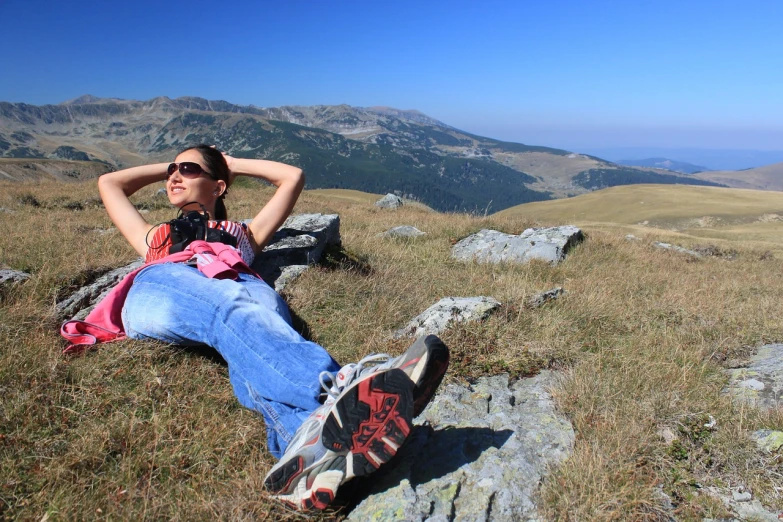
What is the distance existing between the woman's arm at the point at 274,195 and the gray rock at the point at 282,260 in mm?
1144

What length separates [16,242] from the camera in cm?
660

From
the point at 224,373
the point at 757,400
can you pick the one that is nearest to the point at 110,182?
the point at 224,373

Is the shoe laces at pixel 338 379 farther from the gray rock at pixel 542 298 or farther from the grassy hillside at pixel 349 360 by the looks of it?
the gray rock at pixel 542 298

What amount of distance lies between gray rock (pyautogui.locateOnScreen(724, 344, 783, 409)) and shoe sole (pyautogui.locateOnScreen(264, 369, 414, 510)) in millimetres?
3061

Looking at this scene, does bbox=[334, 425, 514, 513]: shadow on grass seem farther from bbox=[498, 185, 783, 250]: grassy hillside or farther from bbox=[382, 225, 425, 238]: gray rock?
bbox=[498, 185, 783, 250]: grassy hillside

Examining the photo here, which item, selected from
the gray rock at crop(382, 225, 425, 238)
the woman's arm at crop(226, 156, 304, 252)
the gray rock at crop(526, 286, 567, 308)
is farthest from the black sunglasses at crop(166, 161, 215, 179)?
the gray rock at crop(382, 225, 425, 238)

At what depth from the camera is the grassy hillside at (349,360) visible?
241 centimetres

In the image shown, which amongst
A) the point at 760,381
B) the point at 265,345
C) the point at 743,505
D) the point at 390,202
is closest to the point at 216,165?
the point at 265,345

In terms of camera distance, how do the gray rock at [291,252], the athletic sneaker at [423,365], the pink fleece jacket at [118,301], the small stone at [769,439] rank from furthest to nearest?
the gray rock at [291,252] < the pink fleece jacket at [118,301] < the small stone at [769,439] < the athletic sneaker at [423,365]

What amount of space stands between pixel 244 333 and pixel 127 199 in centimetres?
306

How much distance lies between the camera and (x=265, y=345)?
111 inches

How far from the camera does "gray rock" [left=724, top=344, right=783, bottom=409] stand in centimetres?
359

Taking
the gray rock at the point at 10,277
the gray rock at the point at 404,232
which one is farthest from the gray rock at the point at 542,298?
the gray rock at the point at 10,277

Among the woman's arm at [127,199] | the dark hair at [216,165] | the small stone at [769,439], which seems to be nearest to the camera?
the small stone at [769,439]
